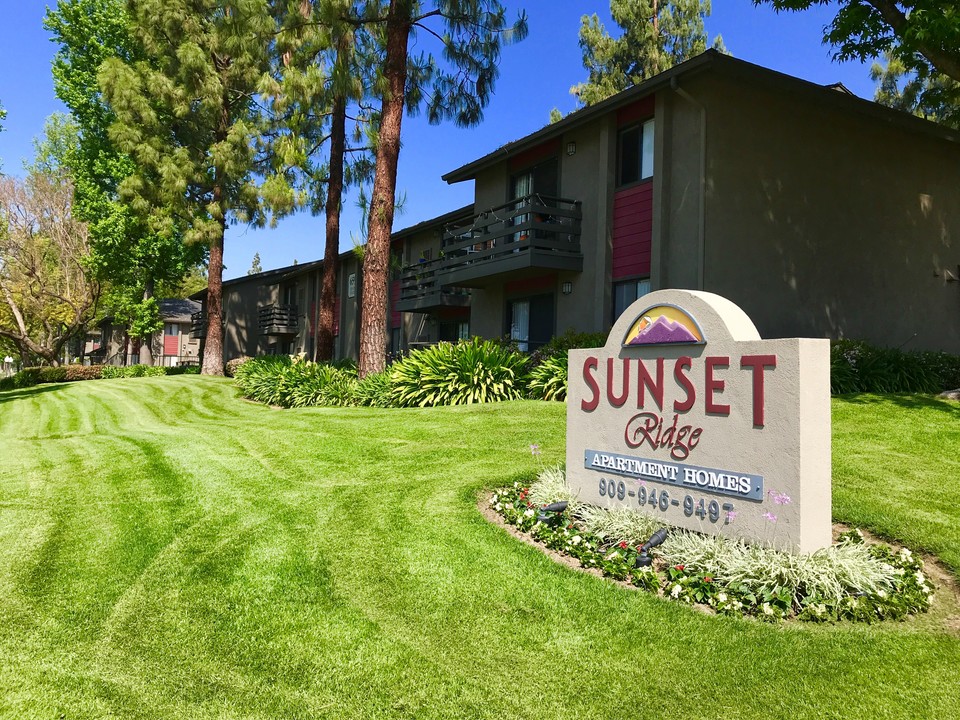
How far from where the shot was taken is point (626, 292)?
50.2ft

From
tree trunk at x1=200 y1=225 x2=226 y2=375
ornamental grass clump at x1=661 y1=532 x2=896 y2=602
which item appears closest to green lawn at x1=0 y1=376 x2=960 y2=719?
ornamental grass clump at x1=661 y1=532 x2=896 y2=602

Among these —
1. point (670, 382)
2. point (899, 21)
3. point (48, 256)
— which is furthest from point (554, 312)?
point (48, 256)

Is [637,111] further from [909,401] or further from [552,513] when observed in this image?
[552,513]

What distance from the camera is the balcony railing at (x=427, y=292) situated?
21.6m

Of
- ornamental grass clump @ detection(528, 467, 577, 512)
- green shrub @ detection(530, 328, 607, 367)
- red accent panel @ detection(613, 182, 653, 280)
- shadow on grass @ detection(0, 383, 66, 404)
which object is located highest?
red accent panel @ detection(613, 182, 653, 280)

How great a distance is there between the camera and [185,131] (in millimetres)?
30656

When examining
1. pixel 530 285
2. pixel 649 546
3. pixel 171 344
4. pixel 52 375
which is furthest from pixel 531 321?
pixel 171 344

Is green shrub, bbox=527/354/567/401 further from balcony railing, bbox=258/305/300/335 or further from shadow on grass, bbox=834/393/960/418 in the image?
balcony railing, bbox=258/305/300/335

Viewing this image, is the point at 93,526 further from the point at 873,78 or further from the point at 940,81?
the point at 873,78

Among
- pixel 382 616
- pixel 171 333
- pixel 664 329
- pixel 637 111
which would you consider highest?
pixel 637 111

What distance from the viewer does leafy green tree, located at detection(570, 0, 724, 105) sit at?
32281mm

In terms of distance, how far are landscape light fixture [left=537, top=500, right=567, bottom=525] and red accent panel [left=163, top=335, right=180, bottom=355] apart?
62340 mm

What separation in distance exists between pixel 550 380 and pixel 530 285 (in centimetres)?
590

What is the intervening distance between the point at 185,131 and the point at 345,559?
3079 centimetres
